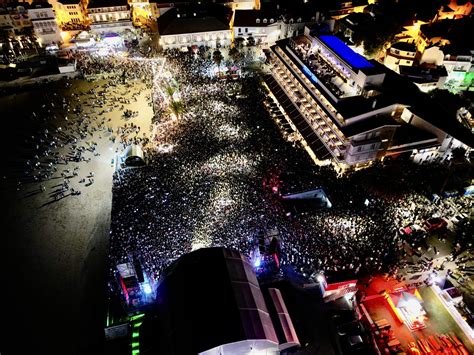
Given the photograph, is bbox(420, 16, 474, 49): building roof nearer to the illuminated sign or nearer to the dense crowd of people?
the illuminated sign

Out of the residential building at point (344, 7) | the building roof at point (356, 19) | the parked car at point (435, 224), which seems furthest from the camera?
the residential building at point (344, 7)

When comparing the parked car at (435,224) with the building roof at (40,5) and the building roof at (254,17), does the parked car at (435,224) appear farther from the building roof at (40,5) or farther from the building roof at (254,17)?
the building roof at (40,5)

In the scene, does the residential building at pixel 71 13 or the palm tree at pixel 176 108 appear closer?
the palm tree at pixel 176 108

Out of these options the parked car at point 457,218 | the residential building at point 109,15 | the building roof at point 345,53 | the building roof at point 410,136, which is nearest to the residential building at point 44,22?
the residential building at point 109,15

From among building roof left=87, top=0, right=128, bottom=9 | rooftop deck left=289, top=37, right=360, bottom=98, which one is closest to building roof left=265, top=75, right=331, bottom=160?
rooftop deck left=289, top=37, right=360, bottom=98

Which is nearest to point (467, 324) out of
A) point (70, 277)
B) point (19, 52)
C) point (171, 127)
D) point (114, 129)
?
point (70, 277)
